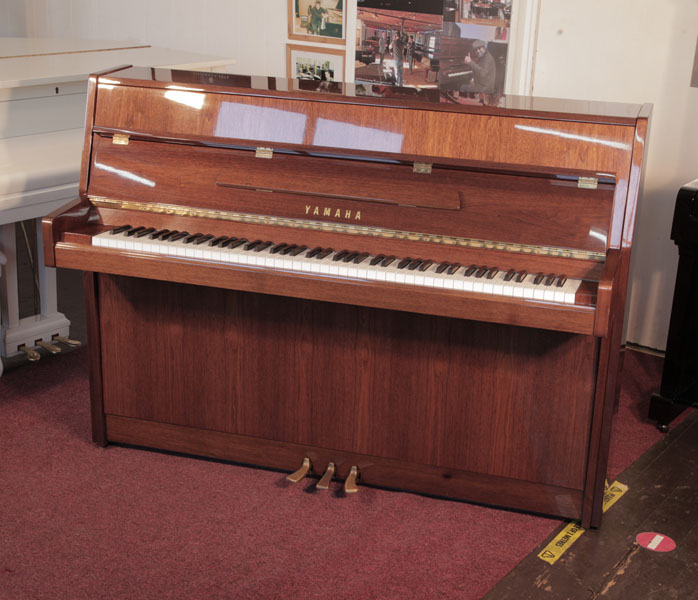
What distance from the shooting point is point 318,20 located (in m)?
4.69

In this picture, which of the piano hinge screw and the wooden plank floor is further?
the piano hinge screw

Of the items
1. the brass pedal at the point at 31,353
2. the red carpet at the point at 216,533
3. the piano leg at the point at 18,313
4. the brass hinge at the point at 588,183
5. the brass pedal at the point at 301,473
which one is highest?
the brass hinge at the point at 588,183

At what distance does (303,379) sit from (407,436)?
0.35m

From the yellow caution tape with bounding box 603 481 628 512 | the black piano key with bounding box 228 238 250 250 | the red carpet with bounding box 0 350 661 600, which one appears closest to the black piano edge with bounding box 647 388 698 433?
the red carpet with bounding box 0 350 661 600

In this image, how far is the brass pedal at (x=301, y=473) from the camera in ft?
9.07

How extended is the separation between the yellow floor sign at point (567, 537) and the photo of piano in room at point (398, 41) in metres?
2.20

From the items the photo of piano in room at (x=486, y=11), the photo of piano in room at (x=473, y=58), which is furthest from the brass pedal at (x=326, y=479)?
the photo of piano in room at (x=486, y=11)

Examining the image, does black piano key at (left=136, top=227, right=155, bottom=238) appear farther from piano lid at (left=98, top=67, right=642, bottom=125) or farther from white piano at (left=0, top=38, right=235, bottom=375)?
white piano at (left=0, top=38, right=235, bottom=375)

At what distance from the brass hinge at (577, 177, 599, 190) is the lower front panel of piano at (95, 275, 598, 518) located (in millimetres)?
397

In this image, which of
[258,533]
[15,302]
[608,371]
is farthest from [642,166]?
[15,302]

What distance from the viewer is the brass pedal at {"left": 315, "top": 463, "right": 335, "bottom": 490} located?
8.89ft

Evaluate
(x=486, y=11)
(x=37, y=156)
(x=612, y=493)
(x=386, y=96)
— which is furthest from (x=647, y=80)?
(x=37, y=156)

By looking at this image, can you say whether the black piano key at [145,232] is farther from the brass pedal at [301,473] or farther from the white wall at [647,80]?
the white wall at [647,80]

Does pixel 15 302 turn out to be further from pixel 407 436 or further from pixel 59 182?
pixel 407 436
